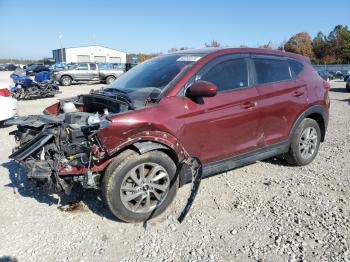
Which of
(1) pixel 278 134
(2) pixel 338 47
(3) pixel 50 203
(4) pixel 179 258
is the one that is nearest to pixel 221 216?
(4) pixel 179 258

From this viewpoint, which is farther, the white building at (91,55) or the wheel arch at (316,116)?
the white building at (91,55)

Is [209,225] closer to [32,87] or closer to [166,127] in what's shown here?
[166,127]

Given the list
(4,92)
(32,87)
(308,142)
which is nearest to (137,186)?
(308,142)

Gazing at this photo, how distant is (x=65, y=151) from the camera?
11.4 feet

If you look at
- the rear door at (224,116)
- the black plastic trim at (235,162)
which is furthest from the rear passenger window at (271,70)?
the black plastic trim at (235,162)

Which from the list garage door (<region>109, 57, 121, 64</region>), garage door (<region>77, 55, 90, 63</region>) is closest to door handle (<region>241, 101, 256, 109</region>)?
garage door (<region>77, 55, 90, 63</region>)

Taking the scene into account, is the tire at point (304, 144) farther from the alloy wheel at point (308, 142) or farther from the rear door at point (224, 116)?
the rear door at point (224, 116)

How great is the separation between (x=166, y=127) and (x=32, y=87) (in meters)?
14.1

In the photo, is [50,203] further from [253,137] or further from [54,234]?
[253,137]

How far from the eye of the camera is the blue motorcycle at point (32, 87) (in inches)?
613

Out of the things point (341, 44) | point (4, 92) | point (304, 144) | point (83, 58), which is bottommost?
point (304, 144)

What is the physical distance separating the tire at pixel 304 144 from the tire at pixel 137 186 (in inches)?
91.3

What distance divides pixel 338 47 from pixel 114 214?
75.4 m

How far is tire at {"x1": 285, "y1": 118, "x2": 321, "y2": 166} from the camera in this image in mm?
5113
